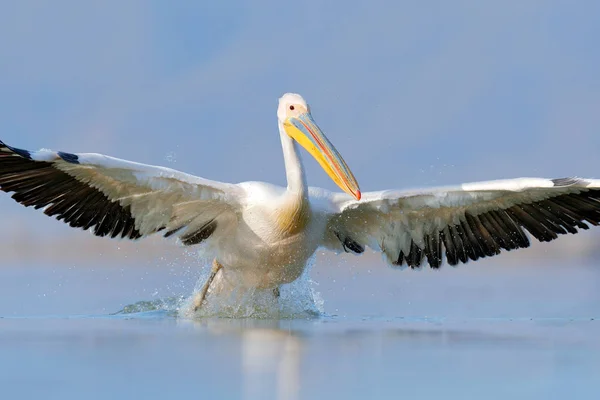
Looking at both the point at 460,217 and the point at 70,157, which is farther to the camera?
the point at 460,217

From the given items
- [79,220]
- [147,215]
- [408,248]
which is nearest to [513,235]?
[408,248]

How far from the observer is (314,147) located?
32.7 feet

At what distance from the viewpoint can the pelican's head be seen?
9734 millimetres

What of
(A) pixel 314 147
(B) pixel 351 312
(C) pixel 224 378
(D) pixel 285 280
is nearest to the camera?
(C) pixel 224 378

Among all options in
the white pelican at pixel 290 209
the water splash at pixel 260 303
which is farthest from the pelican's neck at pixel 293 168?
the water splash at pixel 260 303

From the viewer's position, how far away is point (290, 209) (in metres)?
9.82

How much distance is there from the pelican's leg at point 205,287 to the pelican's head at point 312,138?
1.80 metres

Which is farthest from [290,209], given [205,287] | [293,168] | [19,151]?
[19,151]

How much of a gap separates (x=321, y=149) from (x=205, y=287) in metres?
2.23

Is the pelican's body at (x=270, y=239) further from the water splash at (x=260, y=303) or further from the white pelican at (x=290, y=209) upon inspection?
the water splash at (x=260, y=303)

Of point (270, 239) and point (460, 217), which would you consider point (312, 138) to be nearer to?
point (270, 239)

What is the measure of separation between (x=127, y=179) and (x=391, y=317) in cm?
319

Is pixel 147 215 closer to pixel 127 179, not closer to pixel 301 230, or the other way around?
pixel 127 179

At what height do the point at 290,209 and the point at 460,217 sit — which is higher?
the point at 460,217
